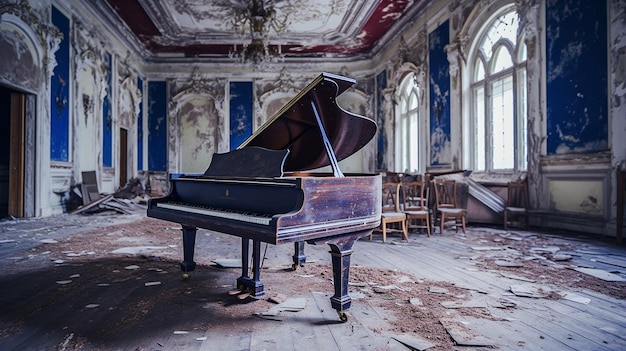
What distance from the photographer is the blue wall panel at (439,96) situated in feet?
27.9

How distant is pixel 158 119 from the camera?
13.2m

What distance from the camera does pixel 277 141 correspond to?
10.6 ft

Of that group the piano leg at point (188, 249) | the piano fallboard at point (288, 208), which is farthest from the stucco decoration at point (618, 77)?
the piano leg at point (188, 249)

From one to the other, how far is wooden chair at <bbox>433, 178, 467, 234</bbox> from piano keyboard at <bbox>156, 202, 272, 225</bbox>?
3.99 meters

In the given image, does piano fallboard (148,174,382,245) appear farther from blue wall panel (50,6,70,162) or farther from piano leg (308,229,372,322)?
blue wall panel (50,6,70,162)

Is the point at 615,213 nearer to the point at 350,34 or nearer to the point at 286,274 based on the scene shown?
the point at 286,274

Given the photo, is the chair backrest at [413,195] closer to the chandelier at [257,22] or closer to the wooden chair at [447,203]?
the wooden chair at [447,203]

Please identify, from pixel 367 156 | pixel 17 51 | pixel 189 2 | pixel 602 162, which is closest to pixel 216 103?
pixel 189 2

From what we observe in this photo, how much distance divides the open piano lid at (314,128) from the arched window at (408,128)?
288 inches

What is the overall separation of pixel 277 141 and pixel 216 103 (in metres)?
10.7

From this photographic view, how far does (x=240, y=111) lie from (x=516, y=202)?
9593 millimetres

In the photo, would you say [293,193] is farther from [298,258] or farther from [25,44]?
[25,44]

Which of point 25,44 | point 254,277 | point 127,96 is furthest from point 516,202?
point 127,96

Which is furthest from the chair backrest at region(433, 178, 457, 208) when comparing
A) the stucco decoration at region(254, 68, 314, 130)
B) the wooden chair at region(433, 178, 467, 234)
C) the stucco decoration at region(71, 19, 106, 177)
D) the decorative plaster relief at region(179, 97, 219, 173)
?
the decorative plaster relief at region(179, 97, 219, 173)
